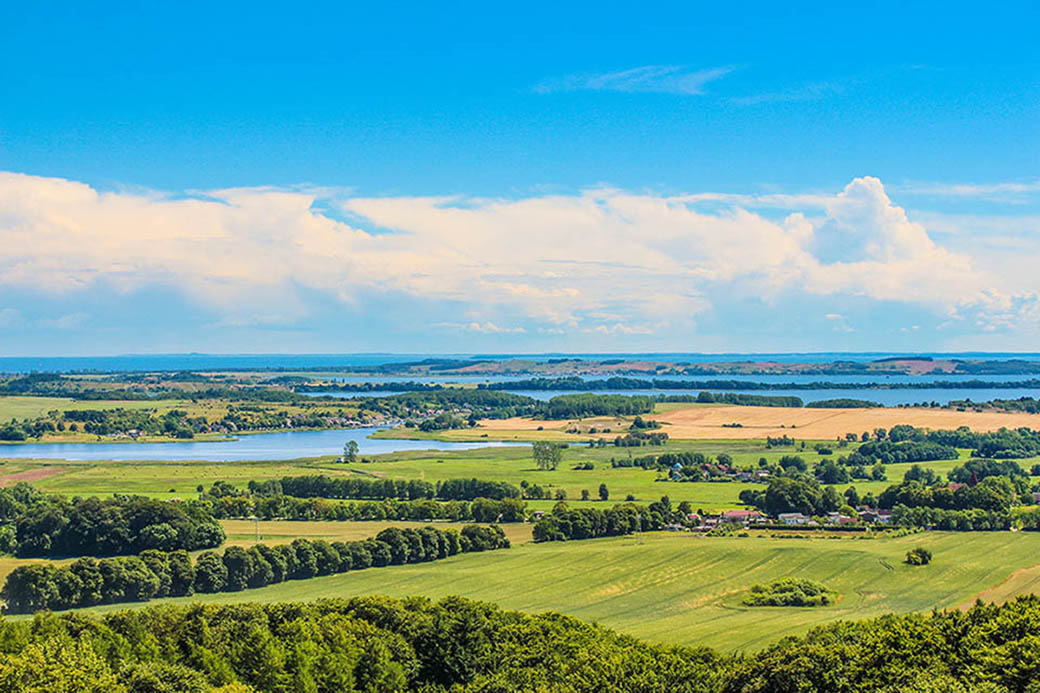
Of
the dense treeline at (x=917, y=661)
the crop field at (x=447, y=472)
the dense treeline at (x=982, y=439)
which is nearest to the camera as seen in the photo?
the dense treeline at (x=917, y=661)

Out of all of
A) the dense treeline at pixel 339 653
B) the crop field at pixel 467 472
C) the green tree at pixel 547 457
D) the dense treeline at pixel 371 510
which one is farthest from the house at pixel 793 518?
the dense treeline at pixel 339 653

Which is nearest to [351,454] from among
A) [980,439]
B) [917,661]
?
[980,439]

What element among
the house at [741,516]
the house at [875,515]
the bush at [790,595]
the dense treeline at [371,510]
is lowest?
the bush at [790,595]

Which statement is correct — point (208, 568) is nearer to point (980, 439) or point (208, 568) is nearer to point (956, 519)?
point (956, 519)

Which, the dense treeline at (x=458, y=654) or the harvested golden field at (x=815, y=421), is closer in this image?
the dense treeline at (x=458, y=654)

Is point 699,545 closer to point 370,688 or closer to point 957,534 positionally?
point 957,534

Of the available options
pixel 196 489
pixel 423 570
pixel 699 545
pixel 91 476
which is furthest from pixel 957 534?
pixel 91 476

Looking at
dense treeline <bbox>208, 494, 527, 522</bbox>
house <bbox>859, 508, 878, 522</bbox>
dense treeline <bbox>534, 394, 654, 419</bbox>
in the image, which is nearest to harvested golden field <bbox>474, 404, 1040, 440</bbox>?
dense treeline <bbox>534, 394, 654, 419</bbox>

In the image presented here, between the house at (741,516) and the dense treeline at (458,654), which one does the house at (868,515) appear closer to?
the house at (741,516)
